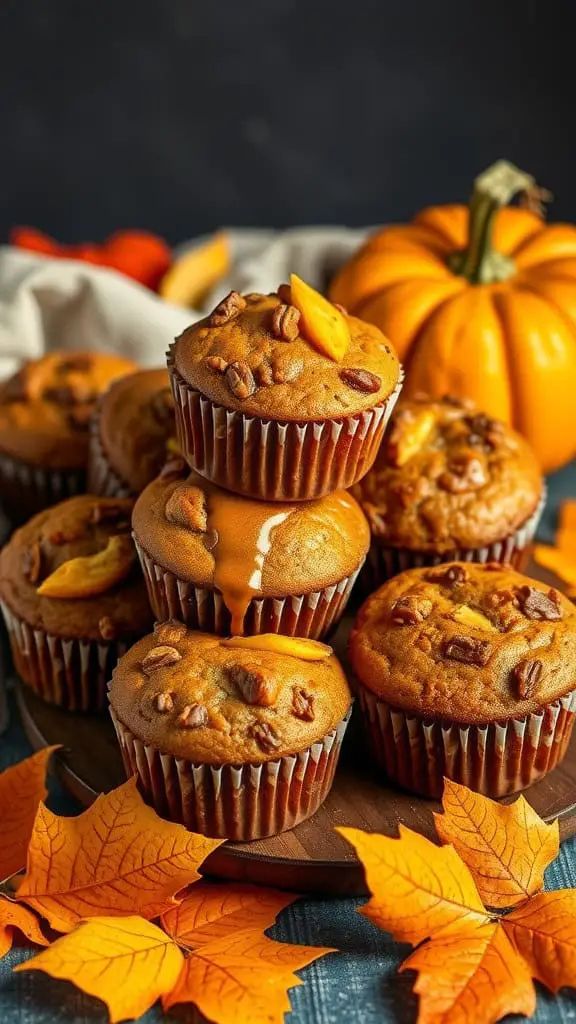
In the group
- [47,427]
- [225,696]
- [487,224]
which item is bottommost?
[47,427]

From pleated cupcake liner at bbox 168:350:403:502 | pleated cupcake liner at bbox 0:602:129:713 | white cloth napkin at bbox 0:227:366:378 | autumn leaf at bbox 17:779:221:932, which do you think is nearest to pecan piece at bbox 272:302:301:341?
pleated cupcake liner at bbox 168:350:403:502

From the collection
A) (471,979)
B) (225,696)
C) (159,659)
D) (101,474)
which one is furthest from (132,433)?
(471,979)

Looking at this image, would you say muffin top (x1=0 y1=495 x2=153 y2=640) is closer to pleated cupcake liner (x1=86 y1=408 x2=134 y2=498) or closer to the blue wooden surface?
pleated cupcake liner (x1=86 y1=408 x2=134 y2=498)

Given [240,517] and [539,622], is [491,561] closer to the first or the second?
[539,622]

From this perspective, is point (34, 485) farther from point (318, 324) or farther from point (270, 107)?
point (270, 107)

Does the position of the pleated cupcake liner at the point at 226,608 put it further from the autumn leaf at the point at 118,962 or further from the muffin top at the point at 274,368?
the autumn leaf at the point at 118,962

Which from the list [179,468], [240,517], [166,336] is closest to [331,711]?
[240,517]
